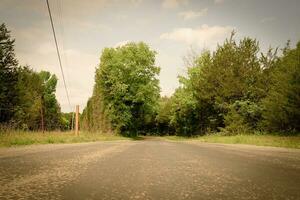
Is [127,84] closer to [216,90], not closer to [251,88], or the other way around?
[216,90]

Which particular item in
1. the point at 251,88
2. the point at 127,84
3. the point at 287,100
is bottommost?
the point at 287,100

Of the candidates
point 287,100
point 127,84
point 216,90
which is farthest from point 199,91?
point 287,100

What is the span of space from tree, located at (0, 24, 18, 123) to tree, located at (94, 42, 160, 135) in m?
11.9

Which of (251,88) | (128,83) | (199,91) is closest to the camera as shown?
(251,88)

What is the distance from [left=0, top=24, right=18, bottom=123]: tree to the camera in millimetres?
37250

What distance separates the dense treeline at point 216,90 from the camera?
26.2m

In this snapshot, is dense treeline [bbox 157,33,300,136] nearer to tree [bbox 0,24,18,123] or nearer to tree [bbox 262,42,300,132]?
tree [bbox 262,42,300,132]

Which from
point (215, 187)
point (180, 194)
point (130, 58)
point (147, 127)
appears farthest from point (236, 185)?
point (147, 127)

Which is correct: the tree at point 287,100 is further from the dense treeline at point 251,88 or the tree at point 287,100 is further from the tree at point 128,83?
the tree at point 128,83

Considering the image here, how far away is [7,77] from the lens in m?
38.1

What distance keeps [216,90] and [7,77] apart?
2565 cm

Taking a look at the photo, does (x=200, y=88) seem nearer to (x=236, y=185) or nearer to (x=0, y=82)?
(x=0, y=82)

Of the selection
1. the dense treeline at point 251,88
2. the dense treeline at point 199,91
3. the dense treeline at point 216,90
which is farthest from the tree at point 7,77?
the dense treeline at point 251,88

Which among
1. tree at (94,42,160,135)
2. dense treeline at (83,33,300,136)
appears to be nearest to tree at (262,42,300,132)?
dense treeline at (83,33,300,136)
